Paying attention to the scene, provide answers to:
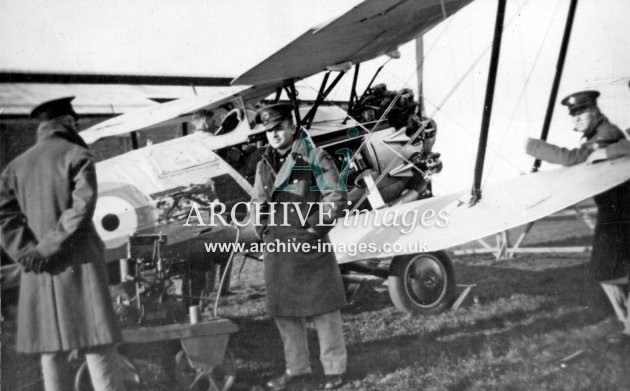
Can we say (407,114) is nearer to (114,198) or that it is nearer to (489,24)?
(489,24)

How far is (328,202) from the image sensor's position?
2.64 meters

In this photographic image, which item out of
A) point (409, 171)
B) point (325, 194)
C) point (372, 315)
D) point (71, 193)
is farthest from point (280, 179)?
point (409, 171)

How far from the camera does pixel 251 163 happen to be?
3932 mm

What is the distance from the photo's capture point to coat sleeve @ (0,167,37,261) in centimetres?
247

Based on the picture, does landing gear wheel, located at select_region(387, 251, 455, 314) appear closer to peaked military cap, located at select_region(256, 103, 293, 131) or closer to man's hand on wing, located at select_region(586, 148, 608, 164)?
man's hand on wing, located at select_region(586, 148, 608, 164)

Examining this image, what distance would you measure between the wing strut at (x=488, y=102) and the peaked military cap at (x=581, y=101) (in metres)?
0.50

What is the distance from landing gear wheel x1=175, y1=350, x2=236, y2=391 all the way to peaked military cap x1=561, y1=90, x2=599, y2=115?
276 cm

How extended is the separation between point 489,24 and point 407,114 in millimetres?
1191

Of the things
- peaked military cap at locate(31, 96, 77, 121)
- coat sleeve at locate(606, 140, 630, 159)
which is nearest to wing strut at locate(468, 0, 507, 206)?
coat sleeve at locate(606, 140, 630, 159)

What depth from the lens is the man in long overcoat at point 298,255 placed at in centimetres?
274

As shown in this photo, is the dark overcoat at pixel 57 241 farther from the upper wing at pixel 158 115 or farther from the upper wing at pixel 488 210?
the upper wing at pixel 488 210

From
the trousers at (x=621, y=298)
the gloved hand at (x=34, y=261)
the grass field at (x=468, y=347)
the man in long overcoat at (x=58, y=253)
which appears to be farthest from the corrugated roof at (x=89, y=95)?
the trousers at (x=621, y=298)

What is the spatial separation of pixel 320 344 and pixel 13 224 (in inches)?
73.5

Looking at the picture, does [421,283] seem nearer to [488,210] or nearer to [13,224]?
[488,210]
